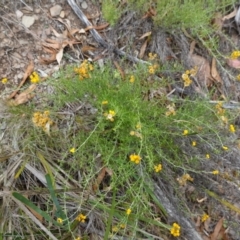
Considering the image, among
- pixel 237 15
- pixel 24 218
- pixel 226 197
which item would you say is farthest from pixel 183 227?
pixel 237 15

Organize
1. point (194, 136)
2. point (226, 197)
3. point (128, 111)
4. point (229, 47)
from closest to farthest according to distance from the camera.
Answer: point (128, 111) → point (194, 136) → point (226, 197) → point (229, 47)

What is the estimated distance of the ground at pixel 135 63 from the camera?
2217 mm

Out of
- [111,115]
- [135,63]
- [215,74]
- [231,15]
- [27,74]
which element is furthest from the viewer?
[231,15]

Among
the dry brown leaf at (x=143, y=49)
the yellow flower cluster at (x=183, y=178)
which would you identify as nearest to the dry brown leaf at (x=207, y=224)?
the yellow flower cluster at (x=183, y=178)

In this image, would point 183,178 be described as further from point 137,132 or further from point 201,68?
point 201,68

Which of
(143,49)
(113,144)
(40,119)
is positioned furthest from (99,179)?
(143,49)

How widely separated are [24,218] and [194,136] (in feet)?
3.00

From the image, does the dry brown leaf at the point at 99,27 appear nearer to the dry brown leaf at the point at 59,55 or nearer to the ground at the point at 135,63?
the ground at the point at 135,63

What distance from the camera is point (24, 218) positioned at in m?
2.08

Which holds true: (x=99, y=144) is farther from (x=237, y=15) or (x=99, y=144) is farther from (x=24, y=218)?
(x=237, y=15)

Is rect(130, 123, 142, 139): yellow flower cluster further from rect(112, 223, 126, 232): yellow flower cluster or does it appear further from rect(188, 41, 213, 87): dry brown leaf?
rect(188, 41, 213, 87): dry brown leaf

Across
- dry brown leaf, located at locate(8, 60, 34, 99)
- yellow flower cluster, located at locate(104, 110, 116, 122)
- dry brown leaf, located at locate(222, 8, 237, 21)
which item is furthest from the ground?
yellow flower cluster, located at locate(104, 110, 116, 122)

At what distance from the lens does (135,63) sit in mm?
2418

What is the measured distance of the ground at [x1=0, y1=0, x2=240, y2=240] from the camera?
7.27ft
